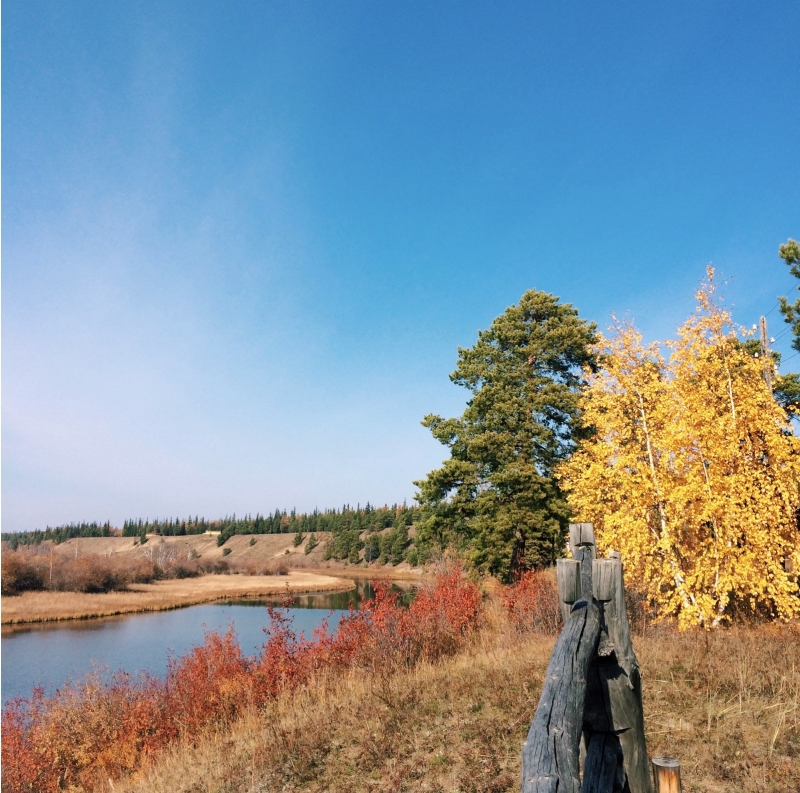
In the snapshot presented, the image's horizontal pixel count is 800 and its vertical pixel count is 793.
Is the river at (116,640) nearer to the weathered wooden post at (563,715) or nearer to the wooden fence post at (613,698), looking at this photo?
the wooden fence post at (613,698)

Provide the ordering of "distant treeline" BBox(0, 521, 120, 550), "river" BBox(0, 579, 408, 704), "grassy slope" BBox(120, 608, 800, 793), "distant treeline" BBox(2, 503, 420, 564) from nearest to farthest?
"grassy slope" BBox(120, 608, 800, 793) < "river" BBox(0, 579, 408, 704) < "distant treeline" BBox(2, 503, 420, 564) < "distant treeline" BBox(0, 521, 120, 550)

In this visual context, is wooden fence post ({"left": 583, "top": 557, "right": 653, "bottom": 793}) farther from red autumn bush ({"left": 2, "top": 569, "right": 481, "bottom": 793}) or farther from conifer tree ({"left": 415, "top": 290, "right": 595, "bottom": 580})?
conifer tree ({"left": 415, "top": 290, "right": 595, "bottom": 580})

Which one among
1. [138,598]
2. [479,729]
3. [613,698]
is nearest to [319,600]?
[138,598]

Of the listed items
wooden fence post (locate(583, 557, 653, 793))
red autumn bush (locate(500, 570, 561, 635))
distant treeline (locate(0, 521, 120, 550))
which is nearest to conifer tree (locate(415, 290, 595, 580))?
red autumn bush (locate(500, 570, 561, 635))

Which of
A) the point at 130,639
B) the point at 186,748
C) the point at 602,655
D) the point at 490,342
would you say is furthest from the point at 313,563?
the point at 602,655

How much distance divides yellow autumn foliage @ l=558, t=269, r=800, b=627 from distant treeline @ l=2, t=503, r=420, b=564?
39.7 m

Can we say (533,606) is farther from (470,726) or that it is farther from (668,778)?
(668,778)

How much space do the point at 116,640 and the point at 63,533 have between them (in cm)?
16500

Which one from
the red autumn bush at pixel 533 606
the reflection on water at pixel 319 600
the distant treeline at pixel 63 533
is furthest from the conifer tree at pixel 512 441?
the distant treeline at pixel 63 533

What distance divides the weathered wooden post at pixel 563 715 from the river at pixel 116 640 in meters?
13.6

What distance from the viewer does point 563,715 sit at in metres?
2.14

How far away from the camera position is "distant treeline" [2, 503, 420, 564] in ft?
319

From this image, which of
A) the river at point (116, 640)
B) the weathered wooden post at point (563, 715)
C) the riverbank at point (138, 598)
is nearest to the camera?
the weathered wooden post at point (563, 715)

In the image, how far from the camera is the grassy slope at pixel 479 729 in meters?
5.78
